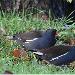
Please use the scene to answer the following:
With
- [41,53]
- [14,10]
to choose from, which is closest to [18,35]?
[41,53]

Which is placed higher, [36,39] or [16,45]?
[36,39]

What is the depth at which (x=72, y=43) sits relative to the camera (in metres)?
9.87

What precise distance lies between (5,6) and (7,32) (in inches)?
71.1

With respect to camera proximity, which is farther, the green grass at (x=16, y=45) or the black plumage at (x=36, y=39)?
the black plumage at (x=36, y=39)

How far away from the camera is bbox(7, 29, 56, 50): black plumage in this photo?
910 cm

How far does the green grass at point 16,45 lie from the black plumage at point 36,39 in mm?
276

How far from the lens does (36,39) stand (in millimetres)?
9172

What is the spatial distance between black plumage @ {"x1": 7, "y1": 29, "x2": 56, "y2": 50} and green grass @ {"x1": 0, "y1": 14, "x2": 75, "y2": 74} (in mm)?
276

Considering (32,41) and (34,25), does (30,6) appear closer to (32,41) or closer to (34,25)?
(34,25)

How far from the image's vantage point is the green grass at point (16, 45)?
7898 millimetres

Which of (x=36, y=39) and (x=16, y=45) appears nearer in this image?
(x=36, y=39)

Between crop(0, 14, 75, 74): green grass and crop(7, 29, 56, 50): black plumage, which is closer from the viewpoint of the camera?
crop(0, 14, 75, 74): green grass

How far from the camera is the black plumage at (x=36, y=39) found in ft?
29.9

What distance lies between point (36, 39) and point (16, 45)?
0.57 m
